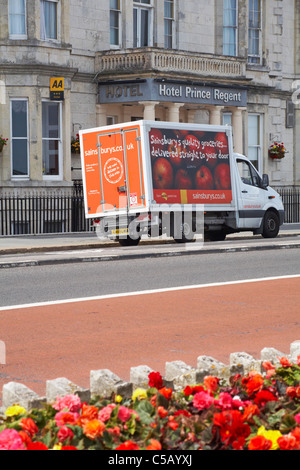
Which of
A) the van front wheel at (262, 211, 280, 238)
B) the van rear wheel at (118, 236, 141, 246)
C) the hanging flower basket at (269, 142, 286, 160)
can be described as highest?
the hanging flower basket at (269, 142, 286, 160)

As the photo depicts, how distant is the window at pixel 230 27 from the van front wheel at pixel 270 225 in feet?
39.1

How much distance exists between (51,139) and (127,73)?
3.53 m

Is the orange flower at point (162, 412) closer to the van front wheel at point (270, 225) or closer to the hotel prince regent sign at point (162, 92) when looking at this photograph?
the van front wheel at point (270, 225)

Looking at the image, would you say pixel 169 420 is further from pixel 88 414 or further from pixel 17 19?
pixel 17 19

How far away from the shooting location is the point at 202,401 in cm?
453

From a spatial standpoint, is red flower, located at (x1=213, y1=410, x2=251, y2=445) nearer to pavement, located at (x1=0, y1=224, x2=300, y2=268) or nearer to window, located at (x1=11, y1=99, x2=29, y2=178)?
pavement, located at (x1=0, y1=224, x2=300, y2=268)

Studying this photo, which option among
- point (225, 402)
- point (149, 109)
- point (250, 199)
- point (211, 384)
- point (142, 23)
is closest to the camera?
point (225, 402)

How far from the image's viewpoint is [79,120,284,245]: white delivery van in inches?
861

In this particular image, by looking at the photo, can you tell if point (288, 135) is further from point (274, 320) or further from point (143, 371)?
point (143, 371)

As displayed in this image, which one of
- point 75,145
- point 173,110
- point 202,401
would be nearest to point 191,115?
point 173,110

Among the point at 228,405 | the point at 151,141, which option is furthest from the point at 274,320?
the point at 151,141

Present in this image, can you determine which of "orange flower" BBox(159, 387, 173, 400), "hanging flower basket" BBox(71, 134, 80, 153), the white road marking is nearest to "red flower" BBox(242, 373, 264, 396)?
"orange flower" BBox(159, 387, 173, 400)

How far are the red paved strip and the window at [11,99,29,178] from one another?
56.3 ft

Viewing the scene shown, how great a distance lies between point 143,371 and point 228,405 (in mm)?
936
